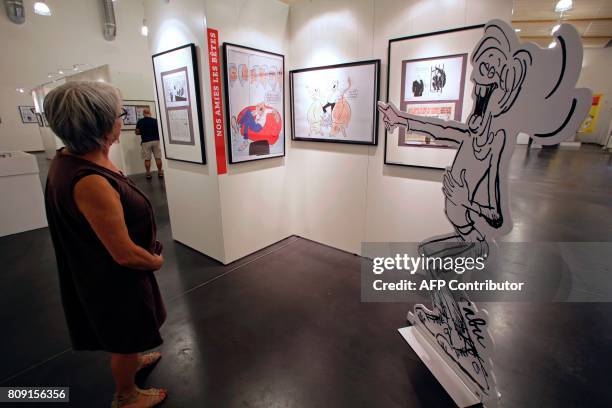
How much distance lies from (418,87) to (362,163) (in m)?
0.84

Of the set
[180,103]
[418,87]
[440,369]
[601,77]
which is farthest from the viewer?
[601,77]

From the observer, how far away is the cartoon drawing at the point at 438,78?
7.80 feet

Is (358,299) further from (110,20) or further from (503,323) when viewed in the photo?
(110,20)

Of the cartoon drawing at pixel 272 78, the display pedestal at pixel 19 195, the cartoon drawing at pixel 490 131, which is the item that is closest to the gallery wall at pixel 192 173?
the cartoon drawing at pixel 272 78

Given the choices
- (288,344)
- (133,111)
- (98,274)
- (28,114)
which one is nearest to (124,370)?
(98,274)

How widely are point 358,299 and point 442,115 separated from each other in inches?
64.1

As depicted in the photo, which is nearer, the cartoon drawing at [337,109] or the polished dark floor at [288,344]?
the polished dark floor at [288,344]

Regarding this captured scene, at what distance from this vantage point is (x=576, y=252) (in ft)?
11.4

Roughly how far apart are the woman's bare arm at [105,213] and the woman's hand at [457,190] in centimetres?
156

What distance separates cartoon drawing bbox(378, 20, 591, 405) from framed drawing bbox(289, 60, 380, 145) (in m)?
0.97

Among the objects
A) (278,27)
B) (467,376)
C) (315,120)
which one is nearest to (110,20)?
(278,27)

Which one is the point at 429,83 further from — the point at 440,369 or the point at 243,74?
the point at 440,369

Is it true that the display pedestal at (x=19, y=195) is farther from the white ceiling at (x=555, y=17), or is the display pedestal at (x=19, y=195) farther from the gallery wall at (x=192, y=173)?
the white ceiling at (x=555, y=17)

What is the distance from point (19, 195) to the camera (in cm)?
405
